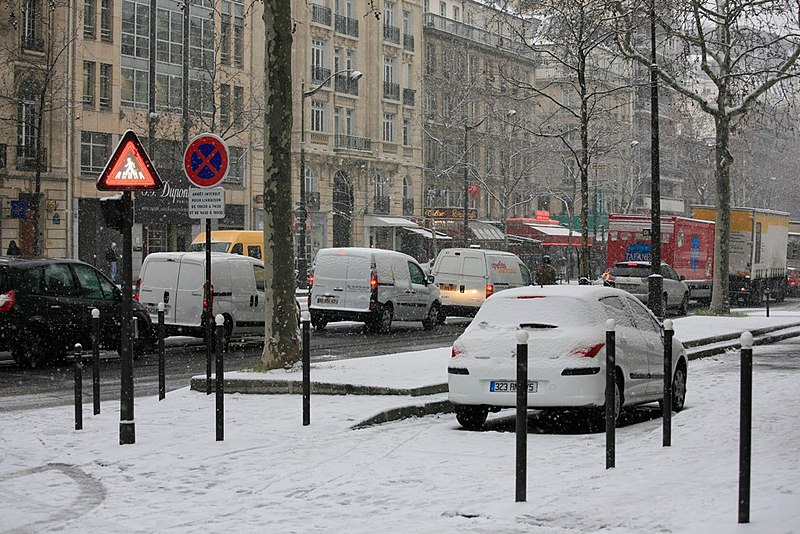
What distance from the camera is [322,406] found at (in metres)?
13.0

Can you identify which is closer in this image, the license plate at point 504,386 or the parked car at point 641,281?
the license plate at point 504,386

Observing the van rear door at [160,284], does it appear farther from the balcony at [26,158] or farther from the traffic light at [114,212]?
the balcony at [26,158]

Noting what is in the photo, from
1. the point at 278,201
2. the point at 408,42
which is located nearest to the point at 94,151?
the point at 408,42

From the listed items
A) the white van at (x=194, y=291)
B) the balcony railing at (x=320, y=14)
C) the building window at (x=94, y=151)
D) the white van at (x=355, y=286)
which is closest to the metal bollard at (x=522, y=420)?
the white van at (x=194, y=291)

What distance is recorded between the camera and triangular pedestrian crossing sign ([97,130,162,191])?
10695 millimetres

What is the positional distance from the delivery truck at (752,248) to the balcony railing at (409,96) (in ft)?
85.9

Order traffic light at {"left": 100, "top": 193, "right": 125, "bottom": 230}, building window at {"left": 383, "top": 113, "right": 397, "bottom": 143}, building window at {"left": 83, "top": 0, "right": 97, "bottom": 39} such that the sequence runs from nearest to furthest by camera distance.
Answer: traffic light at {"left": 100, "top": 193, "right": 125, "bottom": 230}
building window at {"left": 83, "top": 0, "right": 97, "bottom": 39}
building window at {"left": 383, "top": 113, "right": 397, "bottom": 143}

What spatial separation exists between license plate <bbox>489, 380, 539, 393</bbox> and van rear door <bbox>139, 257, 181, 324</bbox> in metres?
12.1

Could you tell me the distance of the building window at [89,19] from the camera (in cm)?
5066

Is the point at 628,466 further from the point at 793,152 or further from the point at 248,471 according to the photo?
the point at 793,152

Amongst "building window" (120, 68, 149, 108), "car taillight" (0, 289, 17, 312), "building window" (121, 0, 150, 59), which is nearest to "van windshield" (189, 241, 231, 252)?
"building window" (120, 68, 149, 108)

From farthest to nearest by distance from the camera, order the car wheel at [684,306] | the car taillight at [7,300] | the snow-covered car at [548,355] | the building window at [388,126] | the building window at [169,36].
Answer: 1. the building window at [388,126]
2. the building window at [169,36]
3. the car wheel at [684,306]
4. the car taillight at [7,300]
5. the snow-covered car at [548,355]

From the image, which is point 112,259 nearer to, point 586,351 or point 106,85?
point 106,85

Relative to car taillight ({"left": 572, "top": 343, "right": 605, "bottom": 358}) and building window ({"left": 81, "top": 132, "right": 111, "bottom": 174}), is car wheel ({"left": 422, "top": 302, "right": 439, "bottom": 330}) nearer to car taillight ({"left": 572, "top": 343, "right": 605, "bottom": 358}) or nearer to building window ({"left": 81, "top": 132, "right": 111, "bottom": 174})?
car taillight ({"left": 572, "top": 343, "right": 605, "bottom": 358})
